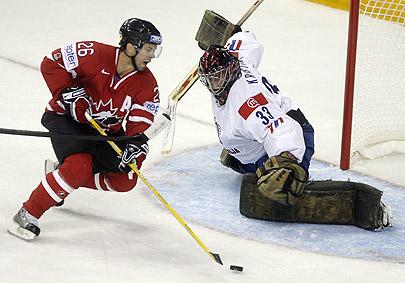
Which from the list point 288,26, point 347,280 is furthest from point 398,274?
point 288,26

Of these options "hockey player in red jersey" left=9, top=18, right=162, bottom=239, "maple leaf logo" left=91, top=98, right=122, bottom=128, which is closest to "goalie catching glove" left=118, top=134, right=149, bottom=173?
"hockey player in red jersey" left=9, top=18, right=162, bottom=239

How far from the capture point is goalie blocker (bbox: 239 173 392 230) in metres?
3.87

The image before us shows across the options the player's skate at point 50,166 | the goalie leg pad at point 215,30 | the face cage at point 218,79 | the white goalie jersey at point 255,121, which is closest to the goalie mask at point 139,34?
the face cage at point 218,79

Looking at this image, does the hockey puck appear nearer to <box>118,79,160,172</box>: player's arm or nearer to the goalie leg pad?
<box>118,79,160,172</box>: player's arm

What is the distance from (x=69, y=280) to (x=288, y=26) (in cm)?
397

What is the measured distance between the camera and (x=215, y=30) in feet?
15.0

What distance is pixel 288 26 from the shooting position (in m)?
6.86

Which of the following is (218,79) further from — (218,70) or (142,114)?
(142,114)

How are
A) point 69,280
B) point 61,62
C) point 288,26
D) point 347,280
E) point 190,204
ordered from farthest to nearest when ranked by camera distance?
point 288,26, point 190,204, point 61,62, point 347,280, point 69,280

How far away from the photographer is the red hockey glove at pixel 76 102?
148 inches

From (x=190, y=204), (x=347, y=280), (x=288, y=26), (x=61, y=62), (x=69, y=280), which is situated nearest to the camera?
(x=69, y=280)

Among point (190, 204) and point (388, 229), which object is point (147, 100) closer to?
point (190, 204)

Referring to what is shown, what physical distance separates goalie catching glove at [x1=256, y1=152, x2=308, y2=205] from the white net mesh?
1.06m

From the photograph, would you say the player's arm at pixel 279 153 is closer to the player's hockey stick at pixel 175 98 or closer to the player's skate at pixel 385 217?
the player's skate at pixel 385 217
